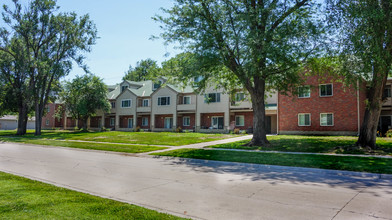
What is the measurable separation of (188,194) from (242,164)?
6.57 m

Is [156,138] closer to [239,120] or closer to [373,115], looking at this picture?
[239,120]

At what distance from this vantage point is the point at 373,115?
664 inches

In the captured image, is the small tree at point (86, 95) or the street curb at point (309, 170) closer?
the street curb at point (309, 170)

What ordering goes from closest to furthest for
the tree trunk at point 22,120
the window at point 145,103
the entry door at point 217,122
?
the entry door at point 217,122 < the tree trunk at point 22,120 < the window at point 145,103

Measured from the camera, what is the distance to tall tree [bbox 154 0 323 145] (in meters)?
16.8

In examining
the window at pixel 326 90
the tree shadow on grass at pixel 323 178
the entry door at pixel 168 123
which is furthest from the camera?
the entry door at pixel 168 123

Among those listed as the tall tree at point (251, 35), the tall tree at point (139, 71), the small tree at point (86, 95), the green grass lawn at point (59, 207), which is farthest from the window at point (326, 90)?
the tall tree at point (139, 71)

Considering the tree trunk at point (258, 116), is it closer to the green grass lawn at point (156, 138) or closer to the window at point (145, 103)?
the green grass lawn at point (156, 138)

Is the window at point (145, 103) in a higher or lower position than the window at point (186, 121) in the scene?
higher

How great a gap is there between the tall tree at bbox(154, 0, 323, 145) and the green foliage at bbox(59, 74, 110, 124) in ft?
98.3

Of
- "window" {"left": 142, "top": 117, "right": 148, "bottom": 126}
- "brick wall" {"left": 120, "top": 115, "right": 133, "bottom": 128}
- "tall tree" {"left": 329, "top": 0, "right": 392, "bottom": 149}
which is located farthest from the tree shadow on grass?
"brick wall" {"left": 120, "top": 115, "right": 133, "bottom": 128}

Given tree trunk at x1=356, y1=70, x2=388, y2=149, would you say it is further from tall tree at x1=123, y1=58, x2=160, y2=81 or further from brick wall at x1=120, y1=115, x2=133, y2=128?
tall tree at x1=123, y1=58, x2=160, y2=81

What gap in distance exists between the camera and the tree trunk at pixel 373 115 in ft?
54.4

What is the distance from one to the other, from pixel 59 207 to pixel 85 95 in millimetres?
45295
